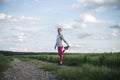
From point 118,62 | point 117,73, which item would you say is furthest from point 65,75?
point 118,62

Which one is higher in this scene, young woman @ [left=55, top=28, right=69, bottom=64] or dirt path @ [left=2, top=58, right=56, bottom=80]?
young woman @ [left=55, top=28, right=69, bottom=64]

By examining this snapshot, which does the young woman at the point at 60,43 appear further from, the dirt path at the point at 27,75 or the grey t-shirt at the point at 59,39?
the dirt path at the point at 27,75

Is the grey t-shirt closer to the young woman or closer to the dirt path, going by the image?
the young woman

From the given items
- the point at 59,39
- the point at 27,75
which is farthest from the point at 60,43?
the point at 27,75

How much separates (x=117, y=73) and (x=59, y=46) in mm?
9406

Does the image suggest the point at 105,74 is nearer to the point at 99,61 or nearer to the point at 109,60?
the point at 109,60

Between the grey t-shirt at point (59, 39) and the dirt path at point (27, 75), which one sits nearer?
the dirt path at point (27, 75)

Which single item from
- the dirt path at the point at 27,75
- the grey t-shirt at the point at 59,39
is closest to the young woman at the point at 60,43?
the grey t-shirt at the point at 59,39

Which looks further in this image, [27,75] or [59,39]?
[59,39]

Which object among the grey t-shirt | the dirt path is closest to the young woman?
the grey t-shirt

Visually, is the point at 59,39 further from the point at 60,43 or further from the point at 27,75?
the point at 27,75

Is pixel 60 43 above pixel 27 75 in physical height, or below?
above

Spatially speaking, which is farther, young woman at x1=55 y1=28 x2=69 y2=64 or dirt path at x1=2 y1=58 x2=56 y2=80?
young woman at x1=55 y1=28 x2=69 y2=64

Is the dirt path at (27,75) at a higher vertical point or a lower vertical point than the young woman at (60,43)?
lower
